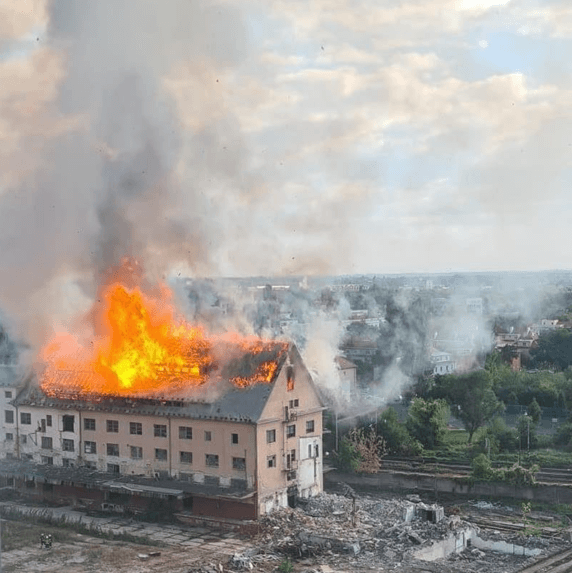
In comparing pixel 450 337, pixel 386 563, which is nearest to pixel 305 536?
pixel 386 563

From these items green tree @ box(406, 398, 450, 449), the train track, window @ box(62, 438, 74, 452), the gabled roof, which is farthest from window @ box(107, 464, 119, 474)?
the gabled roof

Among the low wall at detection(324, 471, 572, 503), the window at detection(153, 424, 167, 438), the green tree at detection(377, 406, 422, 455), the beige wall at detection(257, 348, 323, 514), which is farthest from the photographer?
the green tree at detection(377, 406, 422, 455)

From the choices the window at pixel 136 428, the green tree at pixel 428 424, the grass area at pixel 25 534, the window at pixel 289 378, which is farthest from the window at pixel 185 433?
the green tree at pixel 428 424

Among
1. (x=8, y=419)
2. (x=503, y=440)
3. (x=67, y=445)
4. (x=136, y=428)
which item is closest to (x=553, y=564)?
(x=136, y=428)

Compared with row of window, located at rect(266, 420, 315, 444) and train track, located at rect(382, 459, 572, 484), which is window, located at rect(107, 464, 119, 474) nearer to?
row of window, located at rect(266, 420, 315, 444)

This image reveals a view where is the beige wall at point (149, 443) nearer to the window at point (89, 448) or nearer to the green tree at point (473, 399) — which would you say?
the window at point (89, 448)

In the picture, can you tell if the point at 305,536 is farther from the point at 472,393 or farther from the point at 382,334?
the point at 382,334
